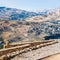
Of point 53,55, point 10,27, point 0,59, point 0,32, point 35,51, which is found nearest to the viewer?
point 0,59

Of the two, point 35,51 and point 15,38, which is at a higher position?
point 35,51

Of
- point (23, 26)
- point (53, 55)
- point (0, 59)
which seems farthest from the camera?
point (23, 26)

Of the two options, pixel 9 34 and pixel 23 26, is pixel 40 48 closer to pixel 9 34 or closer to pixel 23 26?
pixel 9 34

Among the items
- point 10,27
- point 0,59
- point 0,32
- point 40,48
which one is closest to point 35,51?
point 40,48

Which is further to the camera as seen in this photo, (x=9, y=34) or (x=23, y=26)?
(x=23, y=26)

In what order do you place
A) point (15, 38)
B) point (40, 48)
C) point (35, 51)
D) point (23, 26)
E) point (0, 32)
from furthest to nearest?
point (23, 26) < point (0, 32) < point (15, 38) < point (40, 48) < point (35, 51)

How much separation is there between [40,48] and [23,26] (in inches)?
6905

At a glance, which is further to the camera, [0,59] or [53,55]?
[53,55]

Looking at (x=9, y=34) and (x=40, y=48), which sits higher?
(x=40, y=48)

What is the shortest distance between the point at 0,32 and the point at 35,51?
6041 inches

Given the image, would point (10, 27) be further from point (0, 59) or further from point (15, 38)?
point (0, 59)

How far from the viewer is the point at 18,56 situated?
487 inches

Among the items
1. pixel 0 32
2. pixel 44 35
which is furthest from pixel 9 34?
pixel 44 35

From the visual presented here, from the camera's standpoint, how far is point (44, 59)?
12.2 m
